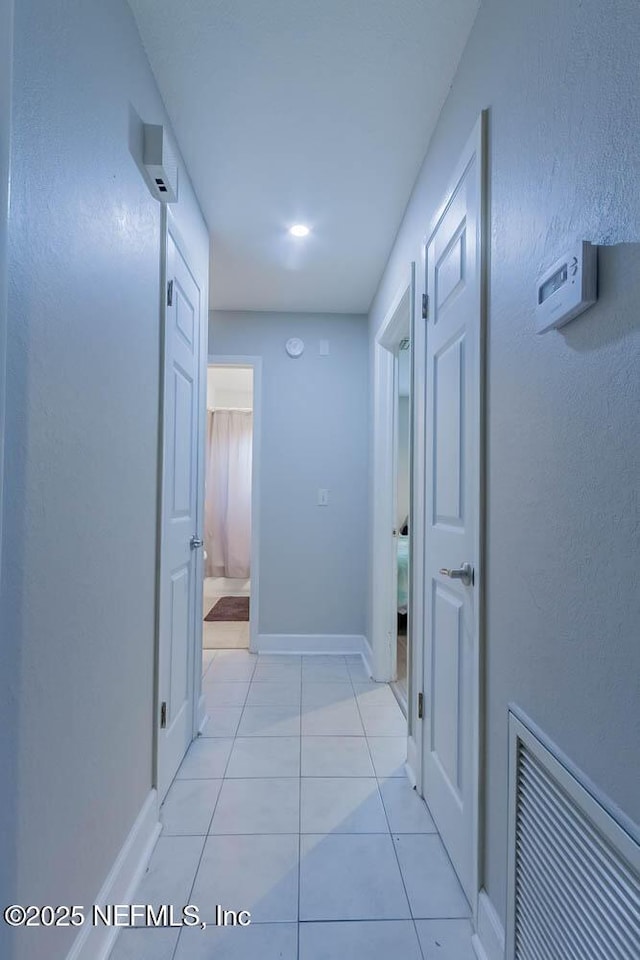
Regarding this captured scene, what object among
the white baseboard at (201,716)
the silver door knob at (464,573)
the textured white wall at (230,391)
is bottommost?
the white baseboard at (201,716)

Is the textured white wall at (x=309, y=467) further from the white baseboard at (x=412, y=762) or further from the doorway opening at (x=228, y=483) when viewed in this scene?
the doorway opening at (x=228, y=483)

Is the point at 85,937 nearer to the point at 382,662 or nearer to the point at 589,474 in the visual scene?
the point at 589,474

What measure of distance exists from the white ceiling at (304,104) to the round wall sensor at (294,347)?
0.95 m

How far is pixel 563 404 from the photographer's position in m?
0.92

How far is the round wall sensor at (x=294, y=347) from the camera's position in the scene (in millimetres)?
3633

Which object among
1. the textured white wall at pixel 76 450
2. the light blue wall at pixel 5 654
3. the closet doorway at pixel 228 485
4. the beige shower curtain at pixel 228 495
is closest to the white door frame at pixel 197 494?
the textured white wall at pixel 76 450

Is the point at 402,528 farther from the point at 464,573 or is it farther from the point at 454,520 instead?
the point at 464,573

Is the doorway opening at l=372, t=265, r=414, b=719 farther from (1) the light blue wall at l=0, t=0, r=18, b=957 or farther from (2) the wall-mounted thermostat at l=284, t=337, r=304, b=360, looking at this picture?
(1) the light blue wall at l=0, t=0, r=18, b=957

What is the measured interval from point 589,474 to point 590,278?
1.03 feet

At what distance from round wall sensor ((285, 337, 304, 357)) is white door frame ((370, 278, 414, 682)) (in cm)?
67

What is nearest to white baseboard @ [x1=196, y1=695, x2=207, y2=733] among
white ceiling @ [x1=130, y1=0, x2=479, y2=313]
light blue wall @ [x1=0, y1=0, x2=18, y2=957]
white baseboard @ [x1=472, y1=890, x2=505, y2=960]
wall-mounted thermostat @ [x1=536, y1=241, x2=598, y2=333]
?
white baseboard @ [x1=472, y1=890, x2=505, y2=960]

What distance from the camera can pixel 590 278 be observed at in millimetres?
794

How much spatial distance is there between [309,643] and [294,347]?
2.14m

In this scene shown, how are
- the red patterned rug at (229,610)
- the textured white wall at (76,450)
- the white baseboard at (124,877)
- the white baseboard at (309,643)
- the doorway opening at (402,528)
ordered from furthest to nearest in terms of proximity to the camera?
the red patterned rug at (229,610)
the white baseboard at (309,643)
the doorway opening at (402,528)
the white baseboard at (124,877)
the textured white wall at (76,450)
